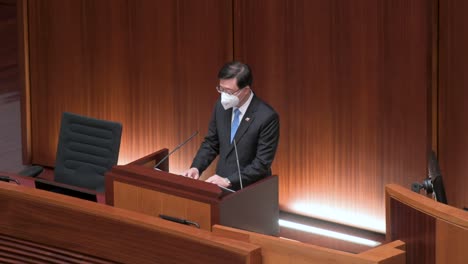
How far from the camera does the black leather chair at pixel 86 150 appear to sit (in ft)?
12.6

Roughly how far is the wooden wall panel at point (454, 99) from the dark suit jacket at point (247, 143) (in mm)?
955

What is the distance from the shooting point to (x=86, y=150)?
3.92 meters

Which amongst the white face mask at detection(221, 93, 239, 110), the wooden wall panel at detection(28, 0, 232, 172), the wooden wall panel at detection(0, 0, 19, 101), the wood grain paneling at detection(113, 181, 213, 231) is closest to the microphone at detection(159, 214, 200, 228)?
the wood grain paneling at detection(113, 181, 213, 231)

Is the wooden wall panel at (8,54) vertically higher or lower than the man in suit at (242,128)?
higher

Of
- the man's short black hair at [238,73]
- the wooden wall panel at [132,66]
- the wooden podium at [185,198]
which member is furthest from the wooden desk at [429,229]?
the wooden wall panel at [132,66]

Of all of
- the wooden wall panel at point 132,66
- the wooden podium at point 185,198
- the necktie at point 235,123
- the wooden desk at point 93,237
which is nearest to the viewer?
the wooden desk at point 93,237

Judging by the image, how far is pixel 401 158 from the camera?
4258mm

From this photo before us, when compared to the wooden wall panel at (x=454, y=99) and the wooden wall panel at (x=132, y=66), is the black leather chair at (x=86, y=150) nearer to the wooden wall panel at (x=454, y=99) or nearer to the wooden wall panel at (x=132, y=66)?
the wooden wall panel at (x=132, y=66)

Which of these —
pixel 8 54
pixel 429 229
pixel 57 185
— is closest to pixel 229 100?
pixel 57 185

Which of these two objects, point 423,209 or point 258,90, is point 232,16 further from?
point 423,209

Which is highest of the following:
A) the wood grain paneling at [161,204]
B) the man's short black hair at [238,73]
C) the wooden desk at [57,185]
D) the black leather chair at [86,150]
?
the man's short black hair at [238,73]

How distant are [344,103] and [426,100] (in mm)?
458

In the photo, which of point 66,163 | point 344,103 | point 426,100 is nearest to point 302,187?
point 344,103

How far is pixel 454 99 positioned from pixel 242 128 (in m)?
1.10
